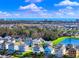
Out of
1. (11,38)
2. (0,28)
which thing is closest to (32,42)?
(11,38)

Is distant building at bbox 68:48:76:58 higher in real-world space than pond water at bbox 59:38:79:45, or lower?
lower

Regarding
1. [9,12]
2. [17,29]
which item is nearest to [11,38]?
[17,29]

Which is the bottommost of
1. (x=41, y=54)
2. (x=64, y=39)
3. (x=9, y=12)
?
(x=41, y=54)

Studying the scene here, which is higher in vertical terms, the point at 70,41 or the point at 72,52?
the point at 70,41

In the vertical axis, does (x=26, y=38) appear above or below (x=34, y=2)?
below

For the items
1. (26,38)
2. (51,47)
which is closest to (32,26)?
(26,38)

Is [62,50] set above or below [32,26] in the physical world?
below

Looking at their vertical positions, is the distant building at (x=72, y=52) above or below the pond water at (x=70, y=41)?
below

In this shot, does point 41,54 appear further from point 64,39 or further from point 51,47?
point 64,39

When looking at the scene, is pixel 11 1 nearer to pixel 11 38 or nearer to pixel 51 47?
pixel 11 38
